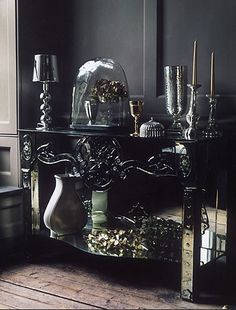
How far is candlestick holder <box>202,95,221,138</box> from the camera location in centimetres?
230

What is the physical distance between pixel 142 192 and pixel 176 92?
0.66 meters

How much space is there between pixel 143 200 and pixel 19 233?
76cm

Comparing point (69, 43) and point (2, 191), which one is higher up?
point (69, 43)

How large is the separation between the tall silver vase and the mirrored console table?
147 millimetres

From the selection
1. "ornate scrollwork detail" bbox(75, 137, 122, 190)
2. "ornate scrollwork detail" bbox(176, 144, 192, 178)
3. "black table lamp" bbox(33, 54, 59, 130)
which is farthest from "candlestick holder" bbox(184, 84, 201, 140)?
"black table lamp" bbox(33, 54, 59, 130)

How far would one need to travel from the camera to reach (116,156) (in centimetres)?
243

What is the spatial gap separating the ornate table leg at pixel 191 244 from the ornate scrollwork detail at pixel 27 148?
0.97 m

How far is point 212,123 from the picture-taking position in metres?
2.36

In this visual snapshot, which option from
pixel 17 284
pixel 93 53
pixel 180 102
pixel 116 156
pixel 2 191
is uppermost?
pixel 93 53

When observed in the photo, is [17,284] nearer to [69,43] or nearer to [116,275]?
[116,275]

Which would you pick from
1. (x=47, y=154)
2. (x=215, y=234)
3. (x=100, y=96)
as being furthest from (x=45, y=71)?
(x=215, y=234)

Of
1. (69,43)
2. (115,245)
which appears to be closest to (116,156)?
(115,245)

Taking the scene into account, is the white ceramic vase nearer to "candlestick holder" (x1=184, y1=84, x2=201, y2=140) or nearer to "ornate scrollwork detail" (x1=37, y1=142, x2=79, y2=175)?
"ornate scrollwork detail" (x1=37, y1=142, x2=79, y2=175)

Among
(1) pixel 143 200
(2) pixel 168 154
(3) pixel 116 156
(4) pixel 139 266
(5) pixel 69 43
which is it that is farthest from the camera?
(5) pixel 69 43
